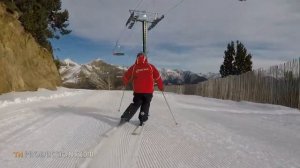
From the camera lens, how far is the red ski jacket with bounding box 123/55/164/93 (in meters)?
10.7

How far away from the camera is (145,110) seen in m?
10.3

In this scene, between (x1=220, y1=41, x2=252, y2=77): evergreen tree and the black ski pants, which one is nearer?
the black ski pants

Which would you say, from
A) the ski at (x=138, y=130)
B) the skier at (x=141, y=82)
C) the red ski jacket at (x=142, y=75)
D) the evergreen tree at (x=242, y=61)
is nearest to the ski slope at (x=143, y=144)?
the ski at (x=138, y=130)

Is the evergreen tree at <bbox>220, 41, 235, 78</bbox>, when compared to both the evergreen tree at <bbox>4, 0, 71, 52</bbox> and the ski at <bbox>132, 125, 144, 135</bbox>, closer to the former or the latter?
the evergreen tree at <bbox>4, 0, 71, 52</bbox>

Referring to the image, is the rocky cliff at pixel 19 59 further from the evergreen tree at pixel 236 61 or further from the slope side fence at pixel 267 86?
the evergreen tree at pixel 236 61

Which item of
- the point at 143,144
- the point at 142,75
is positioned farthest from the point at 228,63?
the point at 143,144

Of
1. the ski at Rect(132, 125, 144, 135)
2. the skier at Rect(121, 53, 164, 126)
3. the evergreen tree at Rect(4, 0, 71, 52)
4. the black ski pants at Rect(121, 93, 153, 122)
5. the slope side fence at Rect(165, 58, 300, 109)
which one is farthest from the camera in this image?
the evergreen tree at Rect(4, 0, 71, 52)

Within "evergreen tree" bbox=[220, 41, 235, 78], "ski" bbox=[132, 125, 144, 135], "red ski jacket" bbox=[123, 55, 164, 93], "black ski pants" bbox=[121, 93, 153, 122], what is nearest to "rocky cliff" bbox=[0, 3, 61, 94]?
"red ski jacket" bbox=[123, 55, 164, 93]

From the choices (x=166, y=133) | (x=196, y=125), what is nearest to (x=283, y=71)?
(x=196, y=125)

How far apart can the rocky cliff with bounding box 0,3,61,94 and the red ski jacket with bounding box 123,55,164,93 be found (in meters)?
12.3

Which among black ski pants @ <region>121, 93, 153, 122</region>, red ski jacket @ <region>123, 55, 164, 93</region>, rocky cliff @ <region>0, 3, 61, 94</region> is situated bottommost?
black ski pants @ <region>121, 93, 153, 122</region>

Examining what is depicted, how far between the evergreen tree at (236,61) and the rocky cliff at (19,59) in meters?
30.8

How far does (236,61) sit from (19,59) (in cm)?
3873

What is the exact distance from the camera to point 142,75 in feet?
35.2
